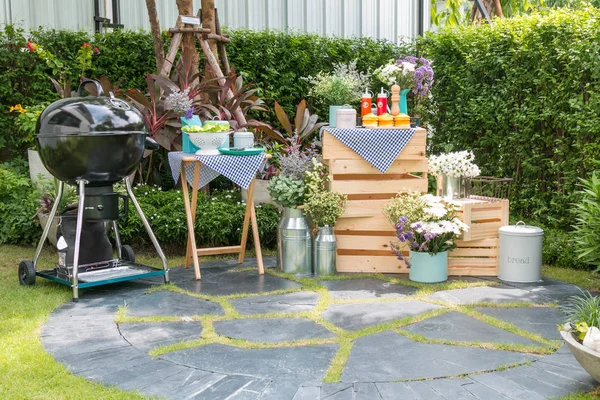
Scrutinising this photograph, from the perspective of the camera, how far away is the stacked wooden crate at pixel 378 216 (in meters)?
5.24

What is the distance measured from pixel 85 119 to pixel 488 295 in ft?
9.78

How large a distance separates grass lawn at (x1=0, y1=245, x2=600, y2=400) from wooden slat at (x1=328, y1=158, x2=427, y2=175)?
134cm

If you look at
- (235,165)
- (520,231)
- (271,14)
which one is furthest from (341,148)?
(271,14)

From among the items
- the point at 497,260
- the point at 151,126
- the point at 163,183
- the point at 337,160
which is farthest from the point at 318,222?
the point at 163,183

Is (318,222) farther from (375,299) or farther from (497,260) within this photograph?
(497,260)

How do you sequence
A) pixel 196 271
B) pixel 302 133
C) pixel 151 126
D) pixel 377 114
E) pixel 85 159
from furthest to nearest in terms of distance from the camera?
pixel 302 133, pixel 151 126, pixel 377 114, pixel 196 271, pixel 85 159

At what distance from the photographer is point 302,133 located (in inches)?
282

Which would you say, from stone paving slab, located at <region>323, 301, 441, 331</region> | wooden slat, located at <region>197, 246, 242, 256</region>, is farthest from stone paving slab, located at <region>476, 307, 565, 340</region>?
wooden slat, located at <region>197, 246, 242, 256</region>

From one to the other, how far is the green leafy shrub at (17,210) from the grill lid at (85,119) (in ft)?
6.64

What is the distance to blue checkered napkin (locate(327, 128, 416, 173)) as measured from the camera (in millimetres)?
5219

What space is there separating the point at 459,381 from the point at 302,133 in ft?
14.4

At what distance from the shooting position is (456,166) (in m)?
5.26

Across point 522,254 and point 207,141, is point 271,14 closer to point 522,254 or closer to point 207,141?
point 207,141

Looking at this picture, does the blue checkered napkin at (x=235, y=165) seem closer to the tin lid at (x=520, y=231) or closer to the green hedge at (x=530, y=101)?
the tin lid at (x=520, y=231)
